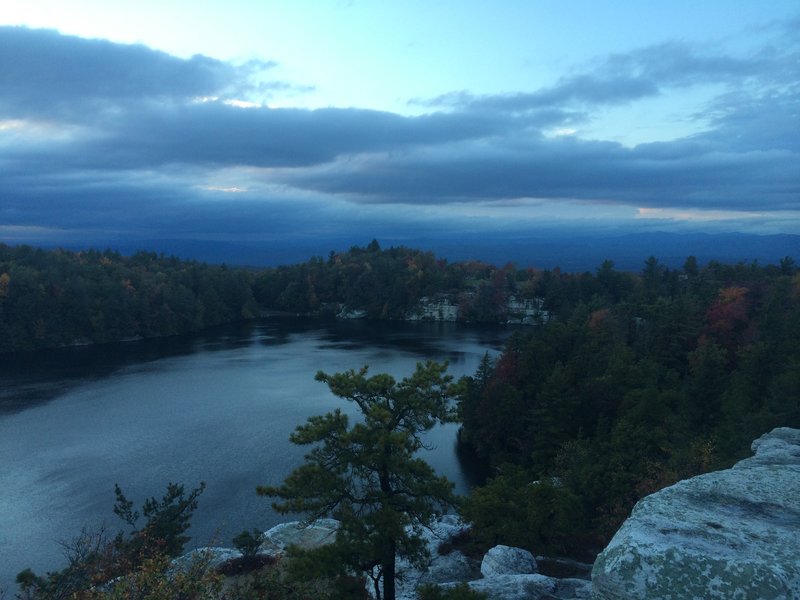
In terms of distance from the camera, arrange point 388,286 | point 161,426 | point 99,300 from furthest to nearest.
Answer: point 388,286 < point 99,300 < point 161,426

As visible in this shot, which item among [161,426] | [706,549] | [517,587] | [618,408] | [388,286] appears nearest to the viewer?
[706,549]

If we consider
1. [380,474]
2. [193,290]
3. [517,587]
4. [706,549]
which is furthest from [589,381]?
[193,290]

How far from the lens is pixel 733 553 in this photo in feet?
18.1

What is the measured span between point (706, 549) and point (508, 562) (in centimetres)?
986

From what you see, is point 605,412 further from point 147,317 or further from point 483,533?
point 147,317

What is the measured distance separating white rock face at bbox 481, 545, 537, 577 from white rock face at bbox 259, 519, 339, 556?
226 inches

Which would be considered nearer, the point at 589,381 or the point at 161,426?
the point at 589,381

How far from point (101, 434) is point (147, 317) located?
150 ft

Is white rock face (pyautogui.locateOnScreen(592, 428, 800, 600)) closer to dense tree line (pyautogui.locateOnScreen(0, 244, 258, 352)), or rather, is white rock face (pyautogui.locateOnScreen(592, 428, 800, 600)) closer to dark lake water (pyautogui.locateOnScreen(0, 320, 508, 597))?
dark lake water (pyautogui.locateOnScreen(0, 320, 508, 597))

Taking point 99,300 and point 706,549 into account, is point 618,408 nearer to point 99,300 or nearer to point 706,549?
point 706,549

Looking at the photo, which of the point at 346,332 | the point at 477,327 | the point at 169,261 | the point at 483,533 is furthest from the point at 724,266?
the point at 169,261

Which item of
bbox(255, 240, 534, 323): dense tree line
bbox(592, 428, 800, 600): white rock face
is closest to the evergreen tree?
bbox(592, 428, 800, 600): white rock face

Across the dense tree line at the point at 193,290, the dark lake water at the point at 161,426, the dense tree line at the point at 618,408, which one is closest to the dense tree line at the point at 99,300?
the dense tree line at the point at 193,290

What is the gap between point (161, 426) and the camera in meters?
36.6
